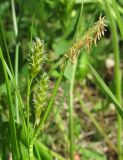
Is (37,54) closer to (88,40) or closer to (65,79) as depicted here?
(88,40)

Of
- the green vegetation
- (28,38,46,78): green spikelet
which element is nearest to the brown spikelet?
(28,38,46,78): green spikelet

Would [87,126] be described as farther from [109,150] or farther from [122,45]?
[122,45]

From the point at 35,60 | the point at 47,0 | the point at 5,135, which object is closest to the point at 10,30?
the point at 47,0

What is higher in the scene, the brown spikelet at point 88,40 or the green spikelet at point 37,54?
Answer: the green spikelet at point 37,54

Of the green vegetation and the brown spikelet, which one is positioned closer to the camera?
the brown spikelet

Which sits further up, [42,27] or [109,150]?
[42,27]

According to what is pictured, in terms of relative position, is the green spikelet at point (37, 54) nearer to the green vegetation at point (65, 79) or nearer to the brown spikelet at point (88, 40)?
the brown spikelet at point (88, 40)

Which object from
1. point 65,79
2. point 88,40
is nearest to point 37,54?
point 88,40

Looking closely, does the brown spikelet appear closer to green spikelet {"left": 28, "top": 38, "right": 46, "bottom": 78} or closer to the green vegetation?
green spikelet {"left": 28, "top": 38, "right": 46, "bottom": 78}

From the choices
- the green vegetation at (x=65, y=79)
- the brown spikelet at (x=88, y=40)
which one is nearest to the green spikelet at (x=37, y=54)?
the brown spikelet at (x=88, y=40)

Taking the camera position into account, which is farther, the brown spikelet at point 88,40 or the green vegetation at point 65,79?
the green vegetation at point 65,79

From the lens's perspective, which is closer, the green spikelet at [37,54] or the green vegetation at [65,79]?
the green spikelet at [37,54]
